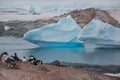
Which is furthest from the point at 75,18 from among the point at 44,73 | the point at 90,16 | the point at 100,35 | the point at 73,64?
the point at 44,73

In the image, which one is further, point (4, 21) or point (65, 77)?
point (4, 21)

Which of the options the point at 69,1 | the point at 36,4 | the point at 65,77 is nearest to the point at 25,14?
the point at 36,4

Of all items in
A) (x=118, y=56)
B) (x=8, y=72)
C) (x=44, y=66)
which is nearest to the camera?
(x=8, y=72)

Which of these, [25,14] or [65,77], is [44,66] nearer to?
[65,77]

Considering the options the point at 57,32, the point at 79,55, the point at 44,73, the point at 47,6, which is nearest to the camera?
the point at 44,73

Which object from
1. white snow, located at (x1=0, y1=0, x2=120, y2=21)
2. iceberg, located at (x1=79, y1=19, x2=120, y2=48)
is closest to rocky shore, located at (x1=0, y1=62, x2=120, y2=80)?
iceberg, located at (x1=79, y1=19, x2=120, y2=48)

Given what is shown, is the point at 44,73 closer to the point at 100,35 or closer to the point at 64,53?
the point at 64,53

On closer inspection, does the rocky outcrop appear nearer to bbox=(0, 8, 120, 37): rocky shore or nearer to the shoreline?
bbox=(0, 8, 120, 37): rocky shore

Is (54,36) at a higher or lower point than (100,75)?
higher
